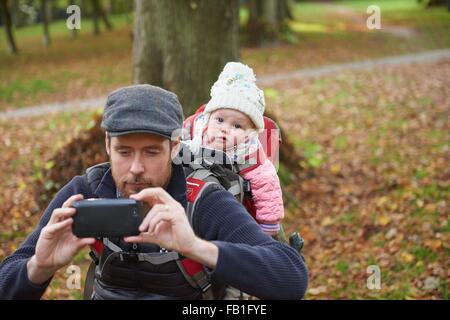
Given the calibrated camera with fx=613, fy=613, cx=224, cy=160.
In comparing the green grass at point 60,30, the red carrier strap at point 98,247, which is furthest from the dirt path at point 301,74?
the green grass at point 60,30

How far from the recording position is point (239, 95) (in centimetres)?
374

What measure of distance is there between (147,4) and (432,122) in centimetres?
641

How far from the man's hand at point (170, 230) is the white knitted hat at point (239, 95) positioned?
1.28 metres

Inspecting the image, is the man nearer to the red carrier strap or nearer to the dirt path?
the red carrier strap

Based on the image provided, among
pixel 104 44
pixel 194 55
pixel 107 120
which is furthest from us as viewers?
pixel 104 44

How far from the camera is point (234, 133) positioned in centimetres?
368

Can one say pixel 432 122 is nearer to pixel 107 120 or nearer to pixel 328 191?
pixel 328 191

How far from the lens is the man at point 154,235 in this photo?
8.40 feet

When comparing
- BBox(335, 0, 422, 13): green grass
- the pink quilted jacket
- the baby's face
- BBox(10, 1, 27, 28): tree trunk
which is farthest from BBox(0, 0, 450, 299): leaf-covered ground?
BBox(10, 1, 27, 28): tree trunk

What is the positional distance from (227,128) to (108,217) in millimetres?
1322

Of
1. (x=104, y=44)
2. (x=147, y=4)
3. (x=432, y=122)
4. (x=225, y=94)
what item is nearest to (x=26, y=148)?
(x=147, y=4)

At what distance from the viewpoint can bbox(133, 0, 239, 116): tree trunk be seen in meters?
7.28

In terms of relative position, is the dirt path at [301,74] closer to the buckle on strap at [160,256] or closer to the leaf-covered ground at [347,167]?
the leaf-covered ground at [347,167]

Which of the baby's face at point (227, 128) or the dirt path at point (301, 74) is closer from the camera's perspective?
the baby's face at point (227, 128)
